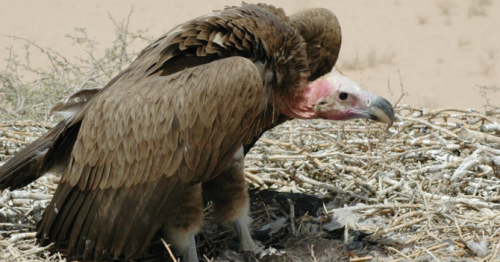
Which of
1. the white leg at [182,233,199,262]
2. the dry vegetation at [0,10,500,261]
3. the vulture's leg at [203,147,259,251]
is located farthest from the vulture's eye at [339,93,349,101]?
the white leg at [182,233,199,262]

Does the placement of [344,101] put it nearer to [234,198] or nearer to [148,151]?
[234,198]

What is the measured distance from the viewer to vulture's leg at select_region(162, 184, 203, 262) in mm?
4352

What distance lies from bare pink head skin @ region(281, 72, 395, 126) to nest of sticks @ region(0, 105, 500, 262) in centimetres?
79

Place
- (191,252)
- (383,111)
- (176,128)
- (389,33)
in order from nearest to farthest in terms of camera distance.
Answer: (176,128), (383,111), (191,252), (389,33)

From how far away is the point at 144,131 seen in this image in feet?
13.5

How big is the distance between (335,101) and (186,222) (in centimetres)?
121

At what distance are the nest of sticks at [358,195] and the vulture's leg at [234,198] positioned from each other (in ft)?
0.54

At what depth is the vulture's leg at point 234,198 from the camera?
4719 mm

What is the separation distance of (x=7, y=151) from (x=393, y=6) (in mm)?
13558

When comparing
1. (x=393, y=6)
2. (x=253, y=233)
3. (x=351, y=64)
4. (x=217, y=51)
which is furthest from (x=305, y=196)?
(x=393, y=6)

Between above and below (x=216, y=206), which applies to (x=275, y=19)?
above

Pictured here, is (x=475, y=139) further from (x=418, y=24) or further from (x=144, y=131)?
(x=418, y=24)

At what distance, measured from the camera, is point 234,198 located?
477cm

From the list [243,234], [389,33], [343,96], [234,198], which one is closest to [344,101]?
[343,96]
